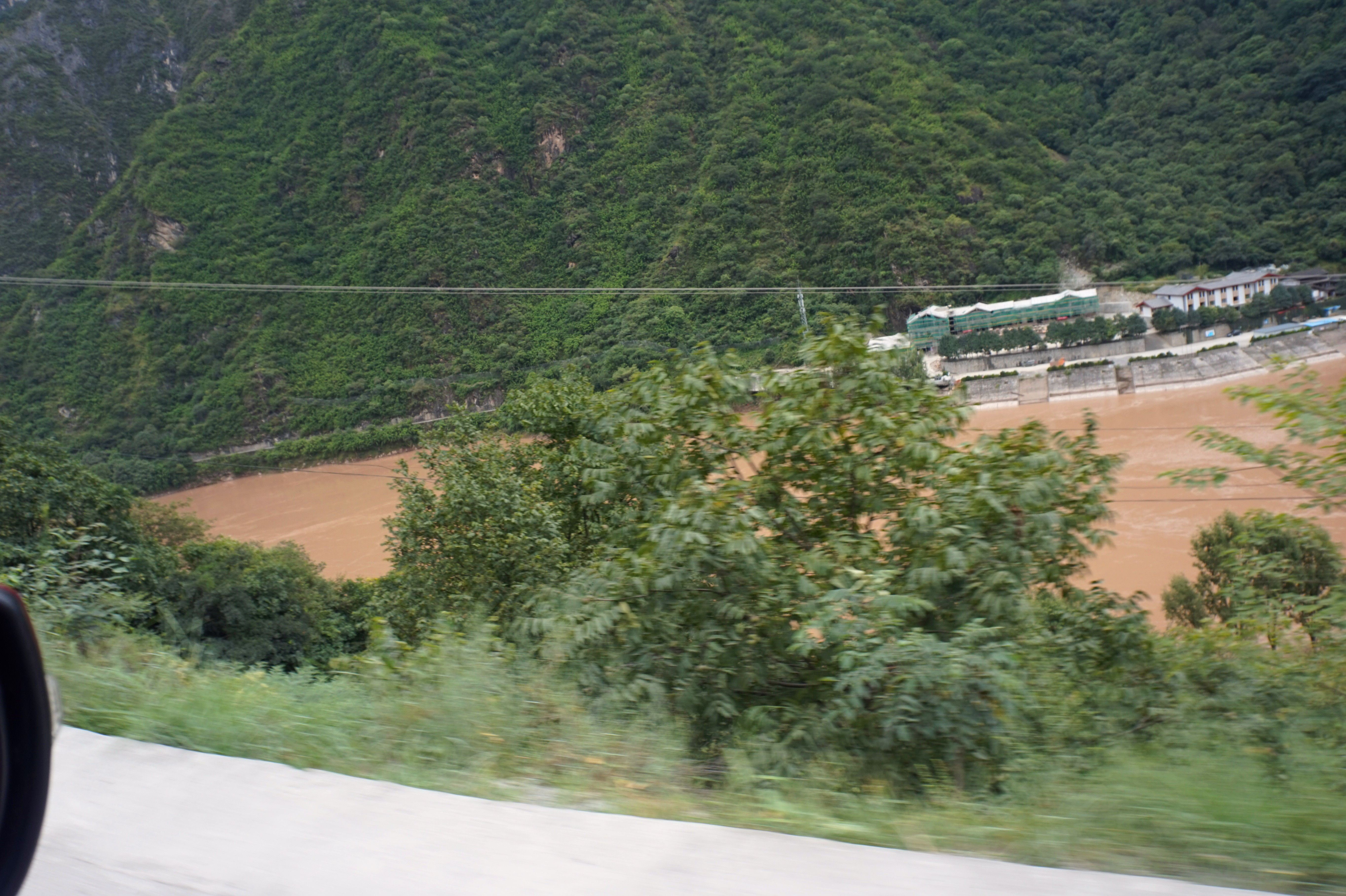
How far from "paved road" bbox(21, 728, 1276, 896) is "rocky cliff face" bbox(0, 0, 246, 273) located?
72.4 meters

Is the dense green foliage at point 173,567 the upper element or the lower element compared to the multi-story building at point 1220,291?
lower

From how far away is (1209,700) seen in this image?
2859 mm

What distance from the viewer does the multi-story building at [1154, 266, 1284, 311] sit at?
30484 millimetres

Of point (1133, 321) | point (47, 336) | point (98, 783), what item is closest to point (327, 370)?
point (47, 336)

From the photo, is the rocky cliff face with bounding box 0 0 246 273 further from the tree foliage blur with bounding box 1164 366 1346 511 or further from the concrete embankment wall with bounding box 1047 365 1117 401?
the tree foliage blur with bounding box 1164 366 1346 511

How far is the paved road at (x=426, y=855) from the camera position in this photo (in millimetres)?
1099

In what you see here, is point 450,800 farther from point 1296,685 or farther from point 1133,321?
point 1133,321

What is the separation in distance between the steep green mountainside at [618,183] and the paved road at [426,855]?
30.9 m

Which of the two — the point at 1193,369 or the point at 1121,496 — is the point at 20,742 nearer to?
the point at 1121,496

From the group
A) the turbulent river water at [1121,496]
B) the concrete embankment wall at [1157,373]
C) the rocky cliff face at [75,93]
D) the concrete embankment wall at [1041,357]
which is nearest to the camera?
the turbulent river water at [1121,496]

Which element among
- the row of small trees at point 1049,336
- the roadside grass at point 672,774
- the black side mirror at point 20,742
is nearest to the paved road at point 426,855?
the roadside grass at point 672,774

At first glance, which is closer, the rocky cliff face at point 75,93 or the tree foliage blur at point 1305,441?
the tree foliage blur at point 1305,441

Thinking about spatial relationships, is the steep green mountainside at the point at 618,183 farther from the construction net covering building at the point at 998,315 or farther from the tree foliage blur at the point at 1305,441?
the tree foliage blur at the point at 1305,441

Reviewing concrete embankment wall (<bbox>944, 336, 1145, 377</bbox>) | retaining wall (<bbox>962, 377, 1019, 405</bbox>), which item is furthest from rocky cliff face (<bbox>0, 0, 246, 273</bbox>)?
retaining wall (<bbox>962, 377, 1019, 405</bbox>)
